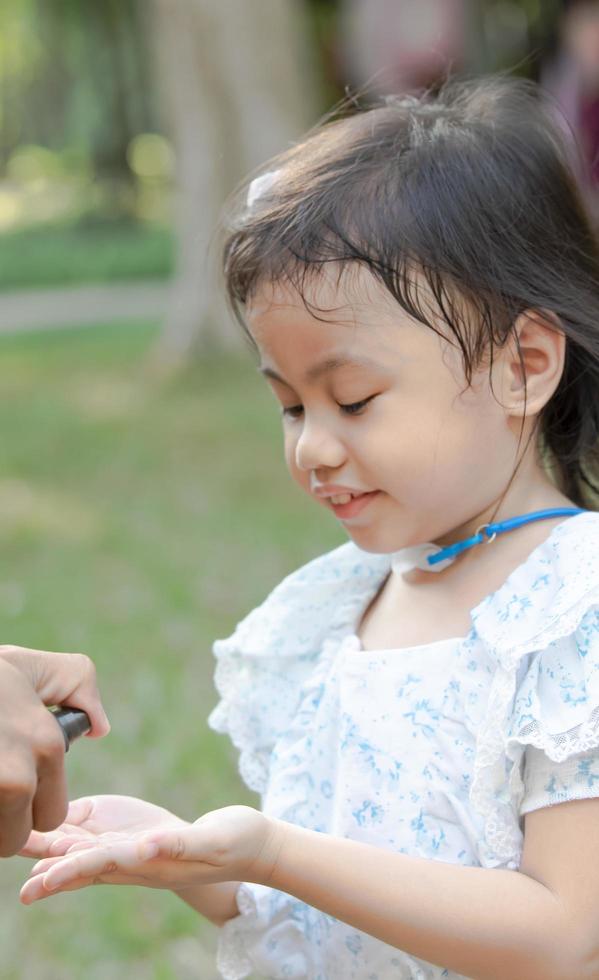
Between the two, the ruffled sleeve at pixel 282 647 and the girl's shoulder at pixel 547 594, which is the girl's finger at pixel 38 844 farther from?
the girl's shoulder at pixel 547 594

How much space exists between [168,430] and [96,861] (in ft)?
19.1

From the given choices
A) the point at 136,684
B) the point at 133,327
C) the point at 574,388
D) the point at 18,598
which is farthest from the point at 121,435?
the point at 574,388

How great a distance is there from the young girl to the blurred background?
0.65 m

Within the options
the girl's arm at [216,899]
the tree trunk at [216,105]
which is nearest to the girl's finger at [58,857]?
the girl's arm at [216,899]

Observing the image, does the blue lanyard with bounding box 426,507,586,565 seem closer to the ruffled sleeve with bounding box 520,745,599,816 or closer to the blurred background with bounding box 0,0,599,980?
the ruffled sleeve with bounding box 520,745,599,816

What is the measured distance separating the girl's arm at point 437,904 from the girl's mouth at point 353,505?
16.3 inches

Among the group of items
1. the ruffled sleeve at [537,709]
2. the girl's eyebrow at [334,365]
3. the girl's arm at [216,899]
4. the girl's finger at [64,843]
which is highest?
the girl's eyebrow at [334,365]

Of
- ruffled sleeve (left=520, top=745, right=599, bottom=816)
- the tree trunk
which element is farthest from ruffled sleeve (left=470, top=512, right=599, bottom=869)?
the tree trunk

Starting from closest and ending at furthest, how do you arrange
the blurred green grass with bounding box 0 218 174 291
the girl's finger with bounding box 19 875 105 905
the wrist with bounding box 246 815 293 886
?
1. the girl's finger with bounding box 19 875 105 905
2. the wrist with bounding box 246 815 293 886
3. the blurred green grass with bounding box 0 218 174 291

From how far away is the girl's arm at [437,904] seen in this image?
1514 millimetres

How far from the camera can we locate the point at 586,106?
19.3 ft

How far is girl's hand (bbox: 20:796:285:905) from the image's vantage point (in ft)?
4.50

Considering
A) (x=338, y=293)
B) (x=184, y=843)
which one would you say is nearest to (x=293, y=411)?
(x=338, y=293)

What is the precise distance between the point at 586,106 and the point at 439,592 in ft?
14.9
